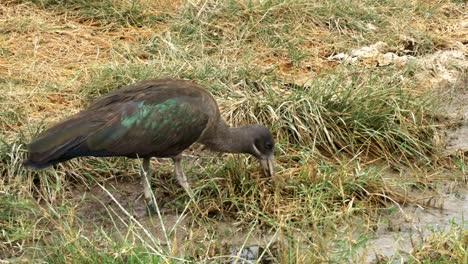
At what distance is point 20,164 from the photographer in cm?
610

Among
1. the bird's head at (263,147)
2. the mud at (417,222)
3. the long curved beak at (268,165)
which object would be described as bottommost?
the mud at (417,222)

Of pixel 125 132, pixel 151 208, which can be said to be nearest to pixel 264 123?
pixel 151 208

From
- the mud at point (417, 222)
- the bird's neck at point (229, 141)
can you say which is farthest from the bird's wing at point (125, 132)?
the mud at point (417, 222)

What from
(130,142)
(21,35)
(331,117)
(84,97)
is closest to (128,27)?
(21,35)

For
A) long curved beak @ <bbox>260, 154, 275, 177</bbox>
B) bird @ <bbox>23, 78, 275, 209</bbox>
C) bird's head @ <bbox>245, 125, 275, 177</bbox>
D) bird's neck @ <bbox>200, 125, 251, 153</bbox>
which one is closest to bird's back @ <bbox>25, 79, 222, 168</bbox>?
bird @ <bbox>23, 78, 275, 209</bbox>

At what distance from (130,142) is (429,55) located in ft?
14.1

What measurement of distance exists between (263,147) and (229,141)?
0.23m

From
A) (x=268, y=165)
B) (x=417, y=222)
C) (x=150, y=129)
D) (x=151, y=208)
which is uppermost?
(x=150, y=129)

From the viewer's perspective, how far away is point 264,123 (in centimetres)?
711

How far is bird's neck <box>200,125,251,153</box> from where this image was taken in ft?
20.6

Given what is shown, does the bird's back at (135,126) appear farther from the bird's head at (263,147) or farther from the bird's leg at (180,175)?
the bird's head at (263,147)

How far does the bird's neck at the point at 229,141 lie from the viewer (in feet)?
20.6

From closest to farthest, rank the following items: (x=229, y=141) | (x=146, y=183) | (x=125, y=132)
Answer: (x=125, y=132)
(x=146, y=183)
(x=229, y=141)

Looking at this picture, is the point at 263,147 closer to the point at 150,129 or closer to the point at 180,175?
the point at 180,175
